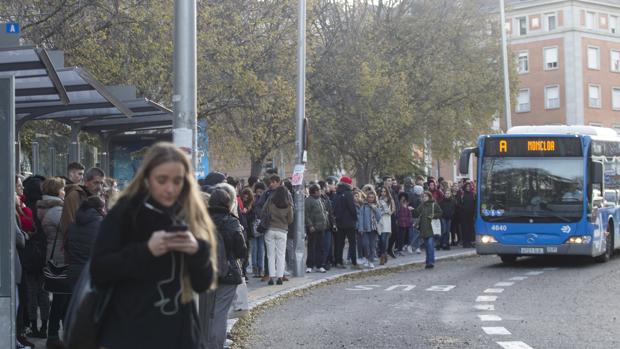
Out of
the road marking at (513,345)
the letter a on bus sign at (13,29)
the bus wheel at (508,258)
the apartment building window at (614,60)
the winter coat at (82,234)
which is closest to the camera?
the winter coat at (82,234)

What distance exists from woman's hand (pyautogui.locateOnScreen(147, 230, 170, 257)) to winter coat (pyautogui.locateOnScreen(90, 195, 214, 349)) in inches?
2.8

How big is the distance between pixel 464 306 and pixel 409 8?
27199 mm

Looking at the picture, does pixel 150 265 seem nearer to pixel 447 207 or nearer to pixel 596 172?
pixel 596 172

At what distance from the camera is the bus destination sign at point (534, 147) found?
22188mm

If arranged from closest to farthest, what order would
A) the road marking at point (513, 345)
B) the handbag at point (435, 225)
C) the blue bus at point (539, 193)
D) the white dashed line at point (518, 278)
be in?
the road marking at point (513, 345)
the white dashed line at point (518, 278)
the blue bus at point (539, 193)
the handbag at point (435, 225)

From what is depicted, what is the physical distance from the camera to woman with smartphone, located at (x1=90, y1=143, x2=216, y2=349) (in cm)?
482

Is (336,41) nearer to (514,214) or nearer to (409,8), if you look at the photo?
(409,8)

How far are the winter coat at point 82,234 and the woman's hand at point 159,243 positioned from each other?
5093mm

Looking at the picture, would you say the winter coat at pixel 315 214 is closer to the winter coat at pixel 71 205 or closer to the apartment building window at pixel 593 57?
the winter coat at pixel 71 205

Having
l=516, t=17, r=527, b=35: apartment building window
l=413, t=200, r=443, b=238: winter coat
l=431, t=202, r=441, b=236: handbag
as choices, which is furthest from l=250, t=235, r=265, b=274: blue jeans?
l=516, t=17, r=527, b=35: apartment building window

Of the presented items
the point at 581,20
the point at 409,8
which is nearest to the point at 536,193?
the point at 409,8

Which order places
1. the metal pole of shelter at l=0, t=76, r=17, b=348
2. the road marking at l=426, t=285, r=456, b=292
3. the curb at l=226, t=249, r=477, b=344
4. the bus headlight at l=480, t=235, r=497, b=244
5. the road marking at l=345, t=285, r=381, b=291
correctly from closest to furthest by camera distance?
1. the metal pole of shelter at l=0, t=76, r=17, b=348
2. the curb at l=226, t=249, r=477, b=344
3. the road marking at l=426, t=285, r=456, b=292
4. the road marking at l=345, t=285, r=381, b=291
5. the bus headlight at l=480, t=235, r=497, b=244

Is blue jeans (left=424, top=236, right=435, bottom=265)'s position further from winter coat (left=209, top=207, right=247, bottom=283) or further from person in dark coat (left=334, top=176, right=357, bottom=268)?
winter coat (left=209, top=207, right=247, bottom=283)

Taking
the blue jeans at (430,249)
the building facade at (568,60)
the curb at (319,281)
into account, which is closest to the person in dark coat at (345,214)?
the curb at (319,281)
